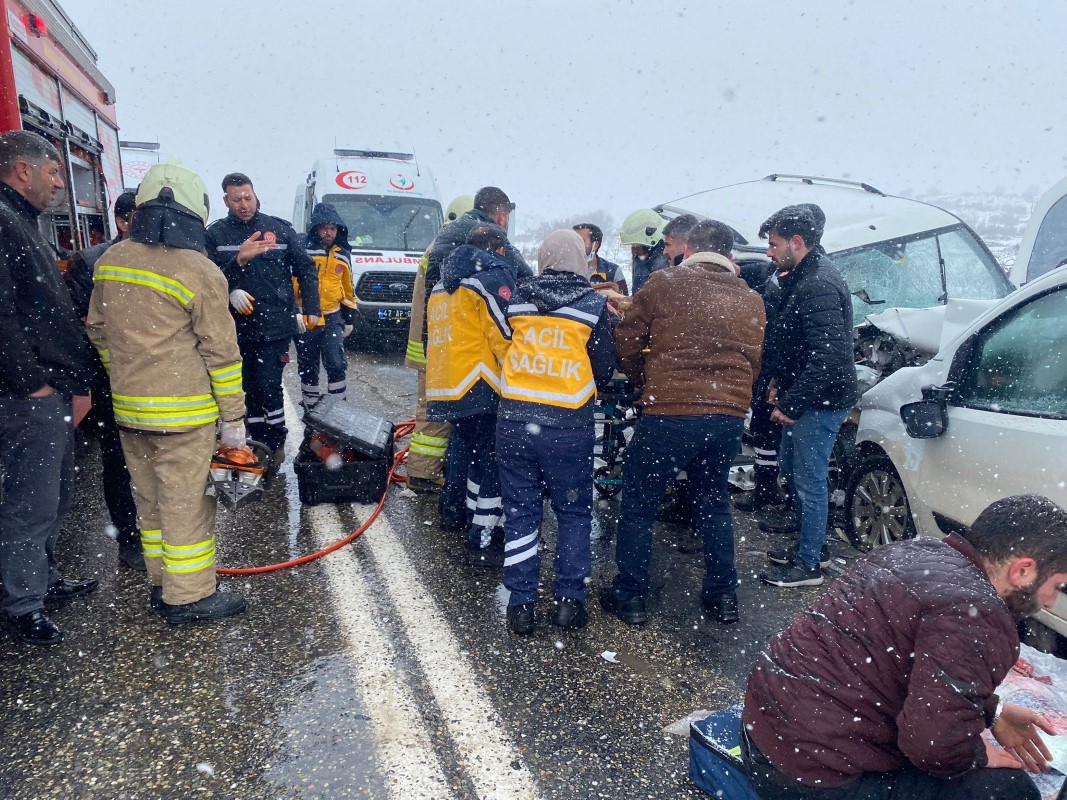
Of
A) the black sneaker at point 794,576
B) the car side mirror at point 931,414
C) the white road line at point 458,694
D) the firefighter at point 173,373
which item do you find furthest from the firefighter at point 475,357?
the car side mirror at point 931,414

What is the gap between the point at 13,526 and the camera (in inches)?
118

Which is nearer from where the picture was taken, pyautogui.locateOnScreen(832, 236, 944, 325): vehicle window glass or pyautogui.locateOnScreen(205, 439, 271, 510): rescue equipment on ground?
pyautogui.locateOnScreen(205, 439, 271, 510): rescue equipment on ground

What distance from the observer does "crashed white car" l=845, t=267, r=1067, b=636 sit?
8.93 feet

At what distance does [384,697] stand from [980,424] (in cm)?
275

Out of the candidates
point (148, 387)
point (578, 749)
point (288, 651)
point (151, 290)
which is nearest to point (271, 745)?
point (288, 651)

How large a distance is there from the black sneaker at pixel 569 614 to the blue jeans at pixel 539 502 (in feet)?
0.09

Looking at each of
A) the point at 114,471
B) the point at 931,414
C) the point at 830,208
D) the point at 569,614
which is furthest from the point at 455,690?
the point at 830,208

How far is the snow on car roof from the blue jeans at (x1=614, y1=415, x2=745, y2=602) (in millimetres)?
2852

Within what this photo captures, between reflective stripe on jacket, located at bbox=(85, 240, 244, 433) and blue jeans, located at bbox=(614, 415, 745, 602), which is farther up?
reflective stripe on jacket, located at bbox=(85, 240, 244, 433)

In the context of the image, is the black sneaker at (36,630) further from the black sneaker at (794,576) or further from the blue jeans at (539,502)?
the black sneaker at (794,576)

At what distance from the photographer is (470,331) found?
3.70m

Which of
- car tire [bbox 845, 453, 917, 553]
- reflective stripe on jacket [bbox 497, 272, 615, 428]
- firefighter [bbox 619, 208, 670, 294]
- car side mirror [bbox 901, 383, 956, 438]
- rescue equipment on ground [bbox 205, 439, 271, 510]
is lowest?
car tire [bbox 845, 453, 917, 553]

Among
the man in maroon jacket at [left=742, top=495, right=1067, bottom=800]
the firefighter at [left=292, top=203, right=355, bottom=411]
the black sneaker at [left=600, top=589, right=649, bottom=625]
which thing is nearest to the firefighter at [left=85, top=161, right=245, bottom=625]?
the black sneaker at [left=600, top=589, right=649, bottom=625]

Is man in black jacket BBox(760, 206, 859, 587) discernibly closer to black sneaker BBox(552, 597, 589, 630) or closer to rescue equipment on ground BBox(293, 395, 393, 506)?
black sneaker BBox(552, 597, 589, 630)
